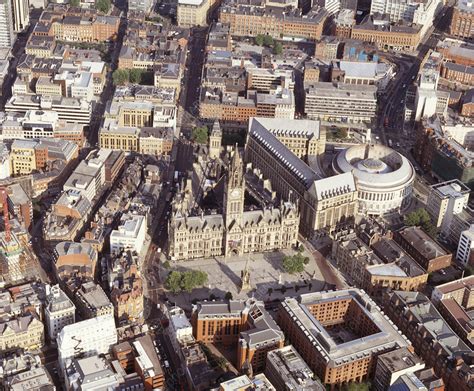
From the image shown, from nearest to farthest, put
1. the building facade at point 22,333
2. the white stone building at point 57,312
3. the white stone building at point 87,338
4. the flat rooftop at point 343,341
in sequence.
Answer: the white stone building at point 87,338 < the flat rooftop at point 343,341 < the building facade at point 22,333 < the white stone building at point 57,312

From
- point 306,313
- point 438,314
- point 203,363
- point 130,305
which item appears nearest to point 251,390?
point 203,363

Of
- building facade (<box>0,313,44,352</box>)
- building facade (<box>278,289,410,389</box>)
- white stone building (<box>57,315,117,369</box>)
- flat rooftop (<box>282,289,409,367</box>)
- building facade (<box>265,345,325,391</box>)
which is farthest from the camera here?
building facade (<box>0,313,44,352</box>)

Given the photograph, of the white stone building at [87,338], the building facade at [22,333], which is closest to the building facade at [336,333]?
the white stone building at [87,338]

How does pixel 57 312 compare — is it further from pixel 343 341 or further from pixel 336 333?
pixel 343 341

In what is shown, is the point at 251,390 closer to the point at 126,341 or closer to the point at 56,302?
the point at 126,341

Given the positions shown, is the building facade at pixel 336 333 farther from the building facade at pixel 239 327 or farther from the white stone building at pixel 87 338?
the white stone building at pixel 87 338

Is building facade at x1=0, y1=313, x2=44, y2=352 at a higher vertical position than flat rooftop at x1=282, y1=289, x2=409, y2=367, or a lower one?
lower

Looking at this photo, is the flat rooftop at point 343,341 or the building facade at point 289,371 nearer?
the building facade at point 289,371

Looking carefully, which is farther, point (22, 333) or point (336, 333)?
point (336, 333)

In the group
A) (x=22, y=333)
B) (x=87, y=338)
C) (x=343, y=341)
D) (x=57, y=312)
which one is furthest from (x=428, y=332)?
(x=22, y=333)

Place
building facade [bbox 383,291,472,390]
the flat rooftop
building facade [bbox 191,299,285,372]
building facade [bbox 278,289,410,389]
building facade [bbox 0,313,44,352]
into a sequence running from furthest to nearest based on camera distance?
building facade [bbox 383,291,472,390] < building facade [bbox 0,313,44,352] < building facade [bbox 191,299,285,372] < the flat rooftop < building facade [bbox 278,289,410,389]

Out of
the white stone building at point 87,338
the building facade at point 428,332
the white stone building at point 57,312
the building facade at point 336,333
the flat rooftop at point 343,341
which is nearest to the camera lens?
the white stone building at point 87,338

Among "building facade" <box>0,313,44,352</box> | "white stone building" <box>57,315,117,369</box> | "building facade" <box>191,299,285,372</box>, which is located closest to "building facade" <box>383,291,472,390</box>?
"building facade" <box>191,299,285,372</box>

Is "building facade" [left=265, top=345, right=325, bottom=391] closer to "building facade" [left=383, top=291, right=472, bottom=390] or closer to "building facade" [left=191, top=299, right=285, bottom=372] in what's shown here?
"building facade" [left=191, top=299, right=285, bottom=372]
